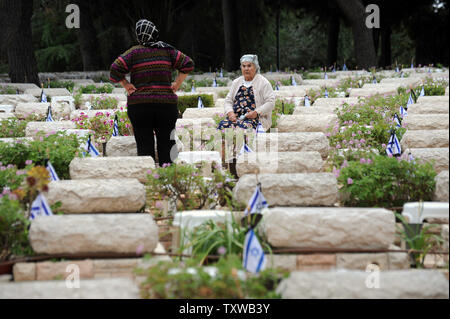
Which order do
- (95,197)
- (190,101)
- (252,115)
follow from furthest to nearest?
1. (190,101)
2. (252,115)
3. (95,197)

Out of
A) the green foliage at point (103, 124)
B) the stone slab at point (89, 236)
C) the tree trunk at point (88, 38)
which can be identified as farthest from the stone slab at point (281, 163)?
the tree trunk at point (88, 38)

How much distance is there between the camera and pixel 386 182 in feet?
15.5

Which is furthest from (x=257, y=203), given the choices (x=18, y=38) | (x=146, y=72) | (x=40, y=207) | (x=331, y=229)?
(x=18, y=38)

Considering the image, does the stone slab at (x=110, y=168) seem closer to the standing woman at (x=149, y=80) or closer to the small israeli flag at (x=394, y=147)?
the standing woman at (x=149, y=80)

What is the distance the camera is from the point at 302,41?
40469mm

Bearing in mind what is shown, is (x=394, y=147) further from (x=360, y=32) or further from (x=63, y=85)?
(x=360, y=32)

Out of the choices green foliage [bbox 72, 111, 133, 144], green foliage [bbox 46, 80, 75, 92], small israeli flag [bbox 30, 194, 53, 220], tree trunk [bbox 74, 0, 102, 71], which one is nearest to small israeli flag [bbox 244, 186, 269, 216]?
small israeli flag [bbox 30, 194, 53, 220]

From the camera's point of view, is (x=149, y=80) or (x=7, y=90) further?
A: (x=7, y=90)

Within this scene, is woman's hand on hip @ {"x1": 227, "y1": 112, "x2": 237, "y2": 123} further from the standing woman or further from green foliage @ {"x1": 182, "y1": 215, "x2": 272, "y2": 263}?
green foliage @ {"x1": 182, "y1": 215, "x2": 272, "y2": 263}

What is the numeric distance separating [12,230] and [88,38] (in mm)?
17890

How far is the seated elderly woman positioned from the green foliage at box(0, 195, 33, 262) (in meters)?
3.23

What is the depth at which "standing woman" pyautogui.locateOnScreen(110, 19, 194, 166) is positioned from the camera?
18.7ft

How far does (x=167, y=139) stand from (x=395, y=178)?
7.92 ft

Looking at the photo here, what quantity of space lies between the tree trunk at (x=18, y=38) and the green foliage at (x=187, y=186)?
1057 cm
